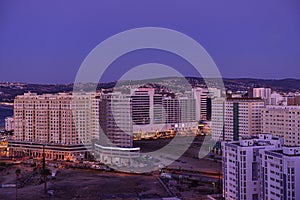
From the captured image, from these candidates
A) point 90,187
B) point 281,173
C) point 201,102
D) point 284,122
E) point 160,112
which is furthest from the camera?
point 201,102

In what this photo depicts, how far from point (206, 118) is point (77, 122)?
22.9ft

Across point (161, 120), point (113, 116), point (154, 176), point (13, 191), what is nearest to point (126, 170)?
point (154, 176)

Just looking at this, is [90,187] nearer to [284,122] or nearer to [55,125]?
[55,125]

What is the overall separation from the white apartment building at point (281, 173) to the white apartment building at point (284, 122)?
463cm

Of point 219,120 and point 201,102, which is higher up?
point 201,102

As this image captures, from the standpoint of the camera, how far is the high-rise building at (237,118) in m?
10.4

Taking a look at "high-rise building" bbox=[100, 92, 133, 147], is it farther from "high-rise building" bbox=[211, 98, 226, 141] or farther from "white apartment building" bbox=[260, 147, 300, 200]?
"white apartment building" bbox=[260, 147, 300, 200]

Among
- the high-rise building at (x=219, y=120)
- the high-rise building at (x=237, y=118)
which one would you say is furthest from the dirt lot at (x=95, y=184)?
the high-rise building at (x=219, y=120)

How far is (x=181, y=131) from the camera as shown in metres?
15.8

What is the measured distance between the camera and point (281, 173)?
15.0 feet

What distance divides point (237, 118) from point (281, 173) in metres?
6.22

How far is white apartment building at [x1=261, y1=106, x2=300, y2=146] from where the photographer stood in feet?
30.6

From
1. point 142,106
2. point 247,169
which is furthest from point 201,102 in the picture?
point 247,169

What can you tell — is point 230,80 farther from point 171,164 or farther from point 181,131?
point 171,164
